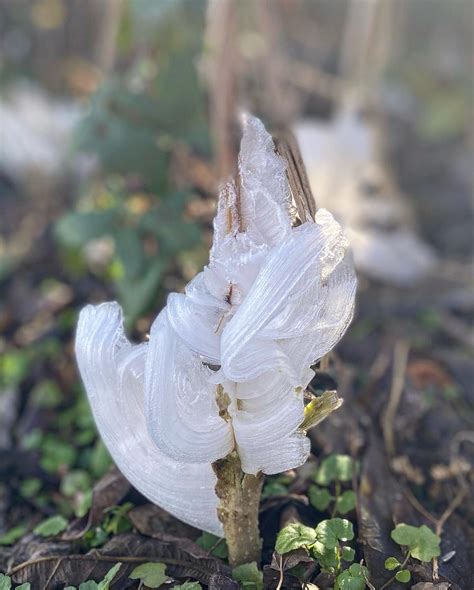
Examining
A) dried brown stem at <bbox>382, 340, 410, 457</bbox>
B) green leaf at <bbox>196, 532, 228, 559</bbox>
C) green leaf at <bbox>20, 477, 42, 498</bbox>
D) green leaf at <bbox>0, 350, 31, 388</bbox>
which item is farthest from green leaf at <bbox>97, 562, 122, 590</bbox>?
green leaf at <bbox>0, 350, 31, 388</bbox>

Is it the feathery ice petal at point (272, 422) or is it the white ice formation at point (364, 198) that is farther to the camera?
the white ice formation at point (364, 198)

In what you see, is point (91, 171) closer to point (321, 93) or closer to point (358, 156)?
point (358, 156)

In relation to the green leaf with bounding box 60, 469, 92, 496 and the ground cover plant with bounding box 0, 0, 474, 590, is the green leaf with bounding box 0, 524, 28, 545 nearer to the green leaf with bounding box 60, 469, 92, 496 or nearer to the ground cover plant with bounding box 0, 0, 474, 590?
the ground cover plant with bounding box 0, 0, 474, 590

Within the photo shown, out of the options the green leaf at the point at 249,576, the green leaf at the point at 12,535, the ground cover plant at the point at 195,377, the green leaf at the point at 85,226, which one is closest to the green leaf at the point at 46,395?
the ground cover plant at the point at 195,377

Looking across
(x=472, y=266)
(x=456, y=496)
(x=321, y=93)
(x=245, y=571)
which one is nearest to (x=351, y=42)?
(x=321, y=93)

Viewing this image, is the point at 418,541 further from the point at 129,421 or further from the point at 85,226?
the point at 85,226

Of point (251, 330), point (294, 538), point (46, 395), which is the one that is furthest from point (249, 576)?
point (46, 395)

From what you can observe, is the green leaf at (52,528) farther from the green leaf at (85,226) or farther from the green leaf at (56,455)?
the green leaf at (85,226)
